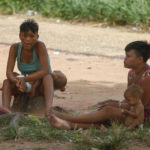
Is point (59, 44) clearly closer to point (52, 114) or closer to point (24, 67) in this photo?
point (24, 67)

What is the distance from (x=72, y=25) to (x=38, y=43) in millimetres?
7192

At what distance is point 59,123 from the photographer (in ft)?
13.8

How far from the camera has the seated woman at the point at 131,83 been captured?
4301 mm

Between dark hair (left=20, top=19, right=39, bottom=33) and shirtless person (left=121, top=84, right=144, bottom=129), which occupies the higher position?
dark hair (left=20, top=19, right=39, bottom=33)

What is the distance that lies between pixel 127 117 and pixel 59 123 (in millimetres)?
693

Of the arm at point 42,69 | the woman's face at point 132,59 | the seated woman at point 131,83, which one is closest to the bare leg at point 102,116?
the seated woman at point 131,83

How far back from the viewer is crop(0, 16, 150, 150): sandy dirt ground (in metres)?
6.12

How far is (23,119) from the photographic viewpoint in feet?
14.9

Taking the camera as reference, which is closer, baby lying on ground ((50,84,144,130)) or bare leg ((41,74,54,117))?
baby lying on ground ((50,84,144,130))

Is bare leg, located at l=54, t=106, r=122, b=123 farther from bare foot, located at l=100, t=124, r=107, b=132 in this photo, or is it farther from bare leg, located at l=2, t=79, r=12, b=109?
bare leg, located at l=2, t=79, r=12, b=109

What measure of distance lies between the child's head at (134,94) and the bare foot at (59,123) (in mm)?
664

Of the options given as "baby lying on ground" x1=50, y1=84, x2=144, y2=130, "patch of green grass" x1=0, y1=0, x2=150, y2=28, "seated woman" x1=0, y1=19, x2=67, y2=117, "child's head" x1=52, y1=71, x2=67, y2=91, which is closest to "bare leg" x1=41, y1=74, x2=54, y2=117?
"seated woman" x1=0, y1=19, x2=67, y2=117

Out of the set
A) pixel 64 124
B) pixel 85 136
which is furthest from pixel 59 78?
pixel 85 136

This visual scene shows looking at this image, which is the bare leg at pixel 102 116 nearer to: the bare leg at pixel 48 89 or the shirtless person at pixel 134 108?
the shirtless person at pixel 134 108
